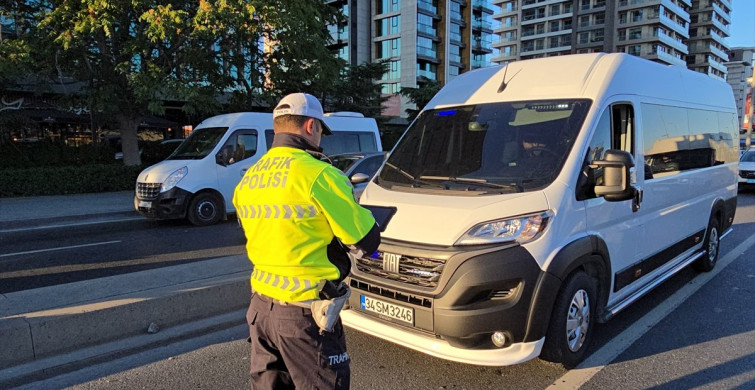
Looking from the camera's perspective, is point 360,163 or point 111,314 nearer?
point 111,314

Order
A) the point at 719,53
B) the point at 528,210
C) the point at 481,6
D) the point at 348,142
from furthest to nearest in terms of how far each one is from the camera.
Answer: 1. the point at 719,53
2. the point at 481,6
3. the point at 348,142
4. the point at 528,210

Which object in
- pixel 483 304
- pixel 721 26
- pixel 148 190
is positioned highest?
pixel 721 26

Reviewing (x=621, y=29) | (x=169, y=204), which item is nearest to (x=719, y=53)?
(x=621, y=29)

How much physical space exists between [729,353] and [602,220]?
1.56 m

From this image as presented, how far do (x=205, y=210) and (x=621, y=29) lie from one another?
91.4m

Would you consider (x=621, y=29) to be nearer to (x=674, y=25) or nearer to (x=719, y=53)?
(x=674, y=25)

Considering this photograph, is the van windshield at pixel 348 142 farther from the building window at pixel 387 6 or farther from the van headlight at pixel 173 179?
the building window at pixel 387 6

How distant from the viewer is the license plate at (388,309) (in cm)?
319

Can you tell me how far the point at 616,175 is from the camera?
A: 133 inches

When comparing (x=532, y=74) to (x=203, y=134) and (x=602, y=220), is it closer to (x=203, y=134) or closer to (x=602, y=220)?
(x=602, y=220)

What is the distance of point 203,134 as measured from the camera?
10.8 metres

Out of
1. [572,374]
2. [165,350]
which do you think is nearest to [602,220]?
[572,374]

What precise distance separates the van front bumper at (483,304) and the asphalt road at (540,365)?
42 centimetres

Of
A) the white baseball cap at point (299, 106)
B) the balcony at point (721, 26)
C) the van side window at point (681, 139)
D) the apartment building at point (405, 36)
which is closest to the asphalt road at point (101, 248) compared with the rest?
the white baseball cap at point (299, 106)
